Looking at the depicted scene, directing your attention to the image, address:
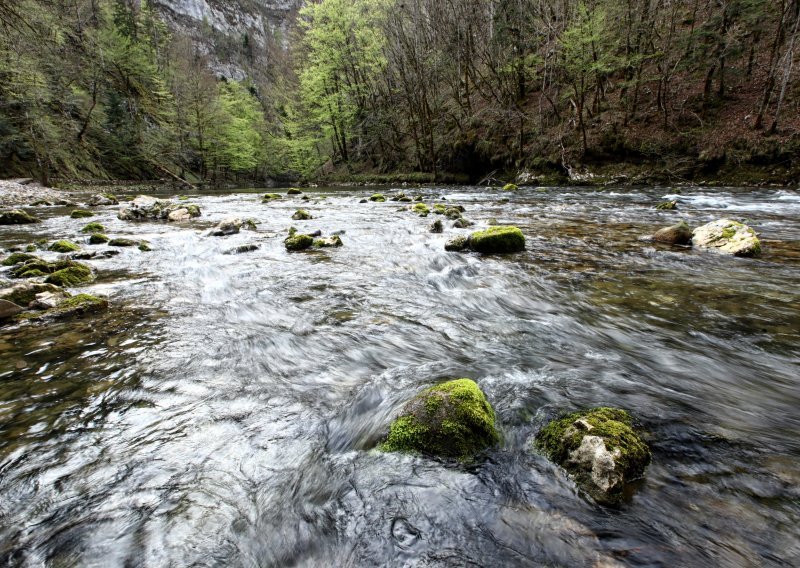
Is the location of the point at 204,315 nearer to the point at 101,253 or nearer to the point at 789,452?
the point at 101,253

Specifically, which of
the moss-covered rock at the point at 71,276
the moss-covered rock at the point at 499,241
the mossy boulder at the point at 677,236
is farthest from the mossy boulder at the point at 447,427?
the mossy boulder at the point at 677,236

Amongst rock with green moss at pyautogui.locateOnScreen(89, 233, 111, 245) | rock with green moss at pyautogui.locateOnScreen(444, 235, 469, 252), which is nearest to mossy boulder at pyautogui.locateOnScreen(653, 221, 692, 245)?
rock with green moss at pyautogui.locateOnScreen(444, 235, 469, 252)

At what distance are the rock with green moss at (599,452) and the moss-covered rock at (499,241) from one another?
17.8ft

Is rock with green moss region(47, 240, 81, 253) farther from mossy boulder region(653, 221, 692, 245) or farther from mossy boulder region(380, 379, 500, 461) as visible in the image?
mossy boulder region(653, 221, 692, 245)

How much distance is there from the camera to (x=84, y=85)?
3216 centimetres

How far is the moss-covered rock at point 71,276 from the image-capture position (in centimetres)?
568

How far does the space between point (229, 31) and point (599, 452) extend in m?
124

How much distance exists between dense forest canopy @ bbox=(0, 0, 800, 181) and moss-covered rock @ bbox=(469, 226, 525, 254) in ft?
37.2

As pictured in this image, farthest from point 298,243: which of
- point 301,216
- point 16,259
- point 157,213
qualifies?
point 157,213

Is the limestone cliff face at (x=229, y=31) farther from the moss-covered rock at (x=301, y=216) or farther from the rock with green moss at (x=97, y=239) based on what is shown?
the rock with green moss at (x=97, y=239)

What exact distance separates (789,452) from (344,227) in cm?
999

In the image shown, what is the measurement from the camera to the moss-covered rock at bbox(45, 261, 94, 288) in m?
5.68

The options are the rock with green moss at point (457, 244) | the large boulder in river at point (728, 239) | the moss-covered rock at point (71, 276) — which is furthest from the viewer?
the rock with green moss at point (457, 244)

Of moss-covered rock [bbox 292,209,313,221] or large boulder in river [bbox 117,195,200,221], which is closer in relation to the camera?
moss-covered rock [bbox 292,209,313,221]
